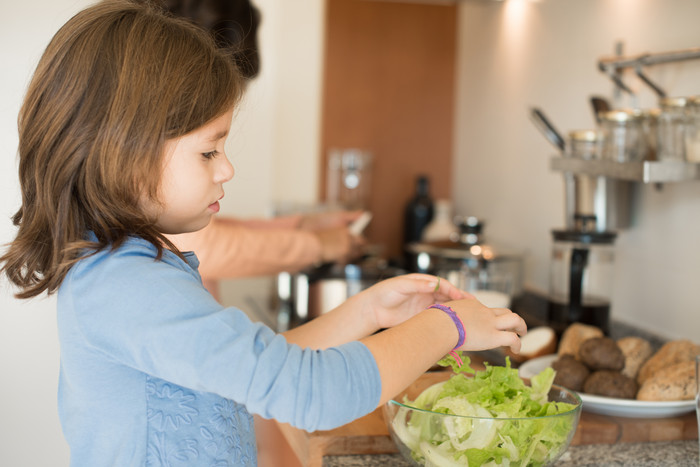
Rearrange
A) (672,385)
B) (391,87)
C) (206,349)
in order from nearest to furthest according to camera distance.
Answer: (206,349) → (672,385) → (391,87)

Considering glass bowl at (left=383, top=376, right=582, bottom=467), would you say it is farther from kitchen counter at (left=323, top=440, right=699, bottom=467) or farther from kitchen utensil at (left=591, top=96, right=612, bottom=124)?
kitchen utensil at (left=591, top=96, right=612, bottom=124)

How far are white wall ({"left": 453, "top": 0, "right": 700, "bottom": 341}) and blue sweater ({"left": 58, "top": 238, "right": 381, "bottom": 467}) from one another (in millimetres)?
956

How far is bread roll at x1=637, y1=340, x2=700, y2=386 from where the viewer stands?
44.3 inches

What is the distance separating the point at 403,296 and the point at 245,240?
829 mm

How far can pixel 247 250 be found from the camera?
1.70m

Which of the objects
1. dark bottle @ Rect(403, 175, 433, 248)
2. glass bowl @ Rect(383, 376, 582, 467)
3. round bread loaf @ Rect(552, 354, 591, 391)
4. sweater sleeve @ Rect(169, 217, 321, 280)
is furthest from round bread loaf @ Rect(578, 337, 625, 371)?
dark bottle @ Rect(403, 175, 433, 248)

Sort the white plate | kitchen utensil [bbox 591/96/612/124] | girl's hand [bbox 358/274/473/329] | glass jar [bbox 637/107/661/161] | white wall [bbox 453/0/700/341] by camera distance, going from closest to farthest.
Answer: girl's hand [bbox 358/274/473/329], the white plate, glass jar [bbox 637/107/661/161], white wall [bbox 453/0/700/341], kitchen utensil [bbox 591/96/612/124]

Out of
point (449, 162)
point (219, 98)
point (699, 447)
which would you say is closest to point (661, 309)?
point (699, 447)

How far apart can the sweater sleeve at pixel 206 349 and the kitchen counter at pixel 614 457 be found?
0.31m

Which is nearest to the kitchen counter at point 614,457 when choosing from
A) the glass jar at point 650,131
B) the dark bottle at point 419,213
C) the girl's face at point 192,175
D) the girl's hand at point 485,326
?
the girl's hand at point 485,326

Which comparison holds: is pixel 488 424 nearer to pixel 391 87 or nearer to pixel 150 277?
pixel 150 277

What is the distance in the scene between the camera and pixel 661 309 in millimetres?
1490

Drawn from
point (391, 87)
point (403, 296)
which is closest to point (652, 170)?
point (403, 296)

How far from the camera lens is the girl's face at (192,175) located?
750mm
